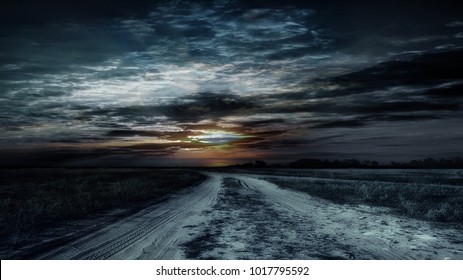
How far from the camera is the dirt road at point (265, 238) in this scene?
6.27 m

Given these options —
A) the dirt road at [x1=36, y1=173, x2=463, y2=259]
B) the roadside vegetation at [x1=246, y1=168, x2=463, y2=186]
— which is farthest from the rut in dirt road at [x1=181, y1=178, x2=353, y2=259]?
the roadside vegetation at [x1=246, y1=168, x2=463, y2=186]

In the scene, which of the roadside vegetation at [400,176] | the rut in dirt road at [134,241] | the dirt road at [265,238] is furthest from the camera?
the roadside vegetation at [400,176]

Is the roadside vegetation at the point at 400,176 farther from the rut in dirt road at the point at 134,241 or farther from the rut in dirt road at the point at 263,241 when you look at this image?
the rut in dirt road at the point at 134,241

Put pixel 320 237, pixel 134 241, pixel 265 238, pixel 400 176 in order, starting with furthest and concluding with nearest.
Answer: pixel 400 176 → pixel 320 237 → pixel 265 238 → pixel 134 241

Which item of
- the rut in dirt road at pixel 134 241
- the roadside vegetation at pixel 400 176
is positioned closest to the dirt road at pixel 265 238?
the rut in dirt road at pixel 134 241

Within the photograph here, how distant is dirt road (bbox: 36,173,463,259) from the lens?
627 centimetres

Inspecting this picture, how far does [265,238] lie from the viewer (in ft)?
24.6

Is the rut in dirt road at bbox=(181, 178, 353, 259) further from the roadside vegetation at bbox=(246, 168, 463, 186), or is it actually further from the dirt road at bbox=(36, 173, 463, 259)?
the roadside vegetation at bbox=(246, 168, 463, 186)

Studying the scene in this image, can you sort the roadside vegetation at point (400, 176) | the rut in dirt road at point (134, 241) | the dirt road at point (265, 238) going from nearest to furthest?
the rut in dirt road at point (134, 241)
the dirt road at point (265, 238)
the roadside vegetation at point (400, 176)

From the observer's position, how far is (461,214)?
36.7 feet

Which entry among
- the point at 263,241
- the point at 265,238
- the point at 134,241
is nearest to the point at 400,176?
the point at 265,238

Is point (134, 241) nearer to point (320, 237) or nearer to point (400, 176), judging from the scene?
point (320, 237)
